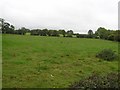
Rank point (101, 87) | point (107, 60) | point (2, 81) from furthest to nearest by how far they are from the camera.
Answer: point (107, 60) < point (2, 81) < point (101, 87)

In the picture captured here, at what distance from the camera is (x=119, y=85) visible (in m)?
10.5

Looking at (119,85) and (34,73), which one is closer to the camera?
(119,85)

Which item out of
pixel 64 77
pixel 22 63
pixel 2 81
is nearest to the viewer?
pixel 2 81

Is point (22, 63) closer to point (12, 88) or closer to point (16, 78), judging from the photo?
point (16, 78)

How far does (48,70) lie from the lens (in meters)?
16.6

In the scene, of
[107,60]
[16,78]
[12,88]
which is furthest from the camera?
[107,60]

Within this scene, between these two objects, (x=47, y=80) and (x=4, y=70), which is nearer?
(x=47, y=80)

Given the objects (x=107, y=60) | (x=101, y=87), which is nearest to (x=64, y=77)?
(x=101, y=87)

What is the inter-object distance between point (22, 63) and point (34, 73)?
3.11 m

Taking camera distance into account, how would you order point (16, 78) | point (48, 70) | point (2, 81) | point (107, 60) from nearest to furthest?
point (2, 81) → point (16, 78) → point (48, 70) → point (107, 60)

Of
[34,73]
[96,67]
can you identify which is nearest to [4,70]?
[34,73]

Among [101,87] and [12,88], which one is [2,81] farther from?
[101,87]

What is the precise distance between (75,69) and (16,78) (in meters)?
5.11

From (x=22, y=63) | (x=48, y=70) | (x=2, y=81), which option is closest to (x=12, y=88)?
(x=2, y=81)
